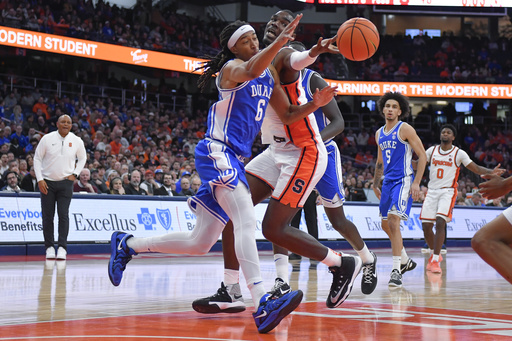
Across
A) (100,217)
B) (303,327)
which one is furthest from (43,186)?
(303,327)

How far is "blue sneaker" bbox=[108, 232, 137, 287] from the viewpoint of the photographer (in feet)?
16.6

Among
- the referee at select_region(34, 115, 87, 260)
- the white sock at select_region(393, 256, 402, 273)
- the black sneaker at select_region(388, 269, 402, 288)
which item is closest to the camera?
the black sneaker at select_region(388, 269, 402, 288)

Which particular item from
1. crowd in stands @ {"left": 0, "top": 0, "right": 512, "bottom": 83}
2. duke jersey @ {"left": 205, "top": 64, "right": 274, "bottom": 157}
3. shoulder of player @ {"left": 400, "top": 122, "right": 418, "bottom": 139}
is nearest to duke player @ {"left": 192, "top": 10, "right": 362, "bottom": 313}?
duke jersey @ {"left": 205, "top": 64, "right": 274, "bottom": 157}

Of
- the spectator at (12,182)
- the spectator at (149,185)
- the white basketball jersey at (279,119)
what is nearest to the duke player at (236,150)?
the white basketball jersey at (279,119)

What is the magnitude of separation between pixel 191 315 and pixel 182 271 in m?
4.01

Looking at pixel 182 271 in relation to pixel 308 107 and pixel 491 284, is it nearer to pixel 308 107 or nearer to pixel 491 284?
pixel 491 284

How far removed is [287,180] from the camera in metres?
5.12

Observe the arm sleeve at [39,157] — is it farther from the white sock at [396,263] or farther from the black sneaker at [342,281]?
the black sneaker at [342,281]

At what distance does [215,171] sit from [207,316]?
1.11m

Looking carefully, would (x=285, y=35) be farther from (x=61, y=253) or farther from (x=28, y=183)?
(x=28, y=183)

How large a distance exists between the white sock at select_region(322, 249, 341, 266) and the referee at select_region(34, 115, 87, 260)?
6134 millimetres

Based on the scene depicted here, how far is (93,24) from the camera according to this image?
25.1 meters

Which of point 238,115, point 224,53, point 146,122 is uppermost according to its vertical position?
point 146,122

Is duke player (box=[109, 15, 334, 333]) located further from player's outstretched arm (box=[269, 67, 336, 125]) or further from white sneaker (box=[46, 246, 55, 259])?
white sneaker (box=[46, 246, 55, 259])
